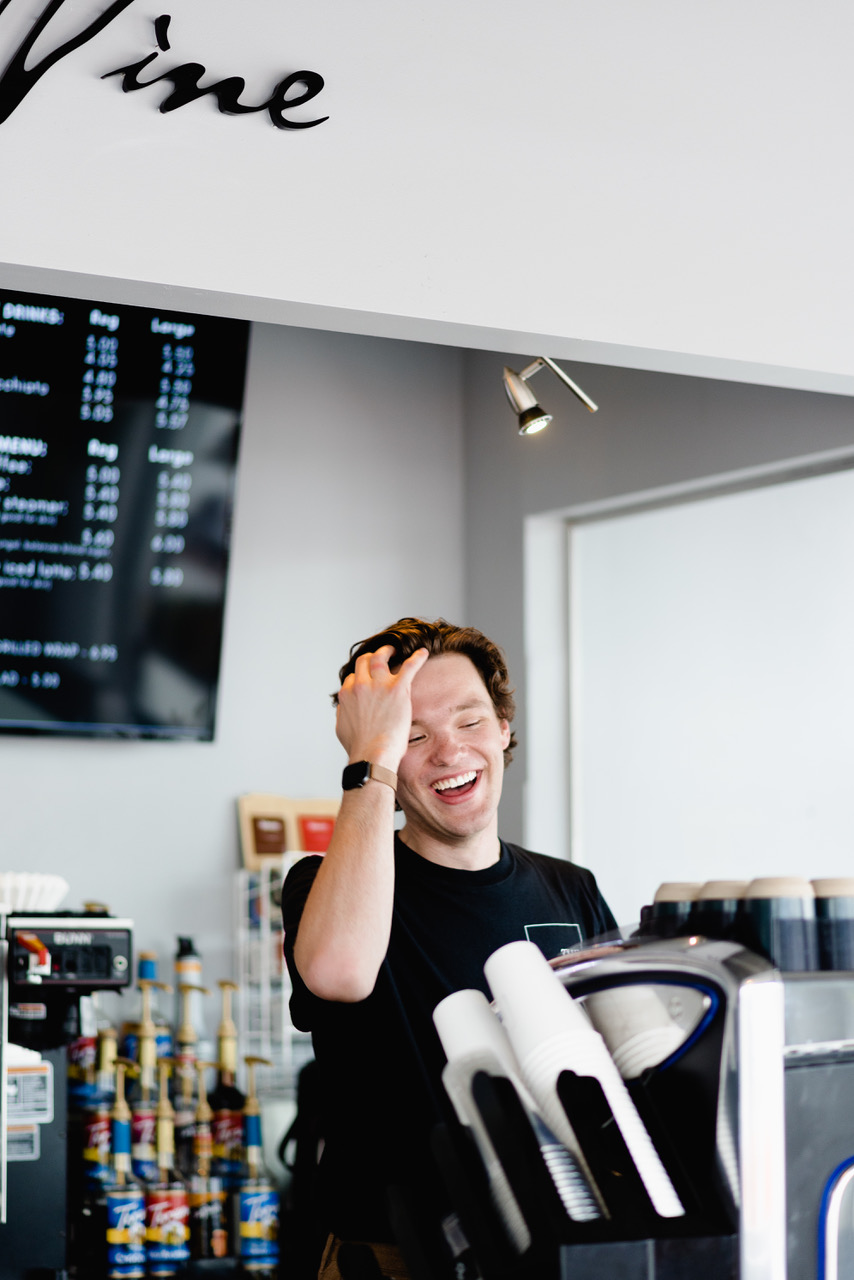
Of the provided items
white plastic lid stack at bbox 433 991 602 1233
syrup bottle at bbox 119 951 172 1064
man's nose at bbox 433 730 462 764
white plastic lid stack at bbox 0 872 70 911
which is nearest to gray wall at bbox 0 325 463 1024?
syrup bottle at bbox 119 951 172 1064

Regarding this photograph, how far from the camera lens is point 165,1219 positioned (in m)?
3.20

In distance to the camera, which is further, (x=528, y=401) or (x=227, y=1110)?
(x=227, y=1110)

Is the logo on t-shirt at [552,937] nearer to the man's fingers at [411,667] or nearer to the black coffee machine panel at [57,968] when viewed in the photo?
the man's fingers at [411,667]

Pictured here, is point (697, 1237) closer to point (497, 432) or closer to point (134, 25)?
point (134, 25)

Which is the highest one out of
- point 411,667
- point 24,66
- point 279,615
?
→ point 24,66

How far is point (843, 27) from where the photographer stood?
2.32 metres

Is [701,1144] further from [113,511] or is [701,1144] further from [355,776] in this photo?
[113,511]

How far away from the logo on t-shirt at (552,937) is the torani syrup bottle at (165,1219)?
6.01 ft

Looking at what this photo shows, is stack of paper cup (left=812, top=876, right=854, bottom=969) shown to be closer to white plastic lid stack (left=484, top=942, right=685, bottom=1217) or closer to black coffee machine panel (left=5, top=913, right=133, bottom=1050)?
white plastic lid stack (left=484, top=942, right=685, bottom=1217)

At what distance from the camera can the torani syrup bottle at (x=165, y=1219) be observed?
3188 millimetres

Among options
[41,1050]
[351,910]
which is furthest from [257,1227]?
[351,910]

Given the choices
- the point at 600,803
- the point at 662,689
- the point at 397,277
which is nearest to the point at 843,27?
the point at 397,277

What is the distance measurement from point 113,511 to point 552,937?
214cm

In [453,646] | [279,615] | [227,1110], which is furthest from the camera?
[279,615]
